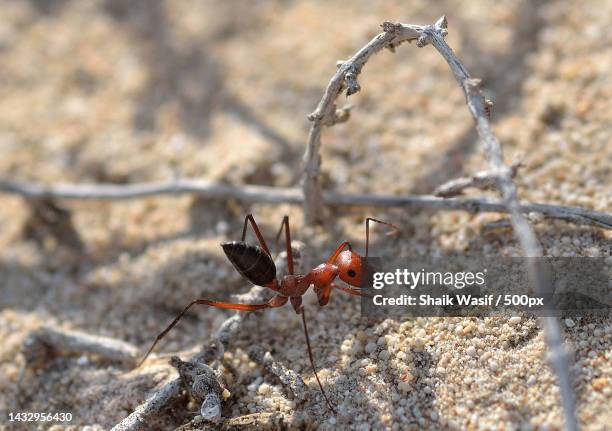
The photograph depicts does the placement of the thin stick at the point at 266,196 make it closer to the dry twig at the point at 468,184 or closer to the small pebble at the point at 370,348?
the dry twig at the point at 468,184

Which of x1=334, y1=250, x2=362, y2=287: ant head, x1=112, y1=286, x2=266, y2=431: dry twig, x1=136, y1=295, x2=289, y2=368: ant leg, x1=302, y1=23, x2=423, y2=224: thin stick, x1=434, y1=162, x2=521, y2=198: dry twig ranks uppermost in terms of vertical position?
x1=302, y1=23, x2=423, y2=224: thin stick

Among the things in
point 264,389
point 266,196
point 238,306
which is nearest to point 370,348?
point 264,389

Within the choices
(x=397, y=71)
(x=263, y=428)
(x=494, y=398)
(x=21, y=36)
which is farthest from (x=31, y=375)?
(x=21, y=36)

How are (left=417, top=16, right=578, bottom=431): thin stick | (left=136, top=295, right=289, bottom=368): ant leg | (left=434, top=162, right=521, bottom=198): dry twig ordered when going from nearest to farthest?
1. (left=417, top=16, right=578, bottom=431): thin stick
2. (left=434, top=162, right=521, bottom=198): dry twig
3. (left=136, top=295, right=289, bottom=368): ant leg

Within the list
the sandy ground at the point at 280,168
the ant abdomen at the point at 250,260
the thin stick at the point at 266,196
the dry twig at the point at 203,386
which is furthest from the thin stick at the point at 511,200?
the dry twig at the point at 203,386

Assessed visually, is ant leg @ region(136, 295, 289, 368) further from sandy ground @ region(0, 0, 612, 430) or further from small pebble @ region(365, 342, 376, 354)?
small pebble @ region(365, 342, 376, 354)

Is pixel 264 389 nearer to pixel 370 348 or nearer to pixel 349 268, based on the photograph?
pixel 370 348

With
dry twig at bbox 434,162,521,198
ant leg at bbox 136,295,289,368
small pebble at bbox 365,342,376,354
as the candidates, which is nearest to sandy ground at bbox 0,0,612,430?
small pebble at bbox 365,342,376,354
